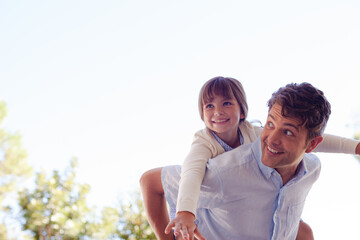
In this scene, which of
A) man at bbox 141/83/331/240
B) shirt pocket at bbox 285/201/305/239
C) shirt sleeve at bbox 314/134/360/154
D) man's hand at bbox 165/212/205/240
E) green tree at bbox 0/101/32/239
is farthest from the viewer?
green tree at bbox 0/101/32/239

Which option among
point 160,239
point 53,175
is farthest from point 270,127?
point 53,175

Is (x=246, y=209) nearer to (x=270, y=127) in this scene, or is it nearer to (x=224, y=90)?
(x=270, y=127)

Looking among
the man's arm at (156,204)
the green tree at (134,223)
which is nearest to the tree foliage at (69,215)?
the green tree at (134,223)

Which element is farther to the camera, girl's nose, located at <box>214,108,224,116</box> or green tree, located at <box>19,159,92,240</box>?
green tree, located at <box>19,159,92,240</box>

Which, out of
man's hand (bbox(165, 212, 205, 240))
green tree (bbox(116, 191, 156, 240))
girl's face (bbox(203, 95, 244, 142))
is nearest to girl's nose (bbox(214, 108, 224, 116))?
girl's face (bbox(203, 95, 244, 142))

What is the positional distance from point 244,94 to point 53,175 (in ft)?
17.1

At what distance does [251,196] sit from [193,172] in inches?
8.2

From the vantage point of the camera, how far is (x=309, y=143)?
4.65 feet

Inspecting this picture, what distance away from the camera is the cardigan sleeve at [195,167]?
1332 millimetres

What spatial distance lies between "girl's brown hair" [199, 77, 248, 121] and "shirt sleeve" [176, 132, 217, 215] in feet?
0.61

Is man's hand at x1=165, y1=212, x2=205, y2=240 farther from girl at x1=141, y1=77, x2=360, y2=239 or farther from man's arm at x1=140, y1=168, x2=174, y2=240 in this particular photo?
man's arm at x1=140, y1=168, x2=174, y2=240

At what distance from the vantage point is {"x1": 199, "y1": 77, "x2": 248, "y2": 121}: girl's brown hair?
177 centimetres

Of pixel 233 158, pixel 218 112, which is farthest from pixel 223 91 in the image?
pixel 233 158

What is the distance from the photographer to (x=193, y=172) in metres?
1.41
